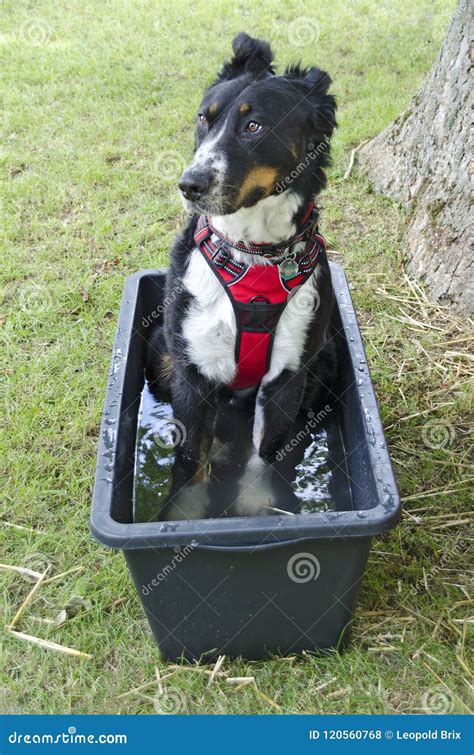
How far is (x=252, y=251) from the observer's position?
2254mm

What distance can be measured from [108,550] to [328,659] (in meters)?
0.91

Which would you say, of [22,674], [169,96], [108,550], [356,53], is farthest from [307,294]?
[356,53]

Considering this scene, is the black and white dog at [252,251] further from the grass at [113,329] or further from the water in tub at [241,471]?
the grass at [113,329]

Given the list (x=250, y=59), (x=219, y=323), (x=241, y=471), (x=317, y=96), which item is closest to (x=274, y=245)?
(x=219, y=323)

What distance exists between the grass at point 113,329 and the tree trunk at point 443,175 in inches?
6.1

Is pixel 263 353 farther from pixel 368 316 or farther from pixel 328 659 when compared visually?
pixel 368 316

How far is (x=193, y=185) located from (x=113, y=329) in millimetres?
1721

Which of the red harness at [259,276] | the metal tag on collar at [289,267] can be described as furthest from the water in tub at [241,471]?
the metal tag on collar at [289,267]

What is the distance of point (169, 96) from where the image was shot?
18.5 feet

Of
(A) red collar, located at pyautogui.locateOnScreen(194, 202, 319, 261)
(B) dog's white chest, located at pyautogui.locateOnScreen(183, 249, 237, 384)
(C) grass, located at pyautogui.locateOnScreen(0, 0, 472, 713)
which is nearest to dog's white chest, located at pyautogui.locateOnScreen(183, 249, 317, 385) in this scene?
(B) dog's white chest, located at pyautogui.locateOnScreen(183, 249, 237, 384)

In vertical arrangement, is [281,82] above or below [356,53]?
above

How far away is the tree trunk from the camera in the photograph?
3.59 metres

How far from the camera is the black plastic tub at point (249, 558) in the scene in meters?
1.86

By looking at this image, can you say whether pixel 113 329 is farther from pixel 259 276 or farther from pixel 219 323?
pixel 259 276
